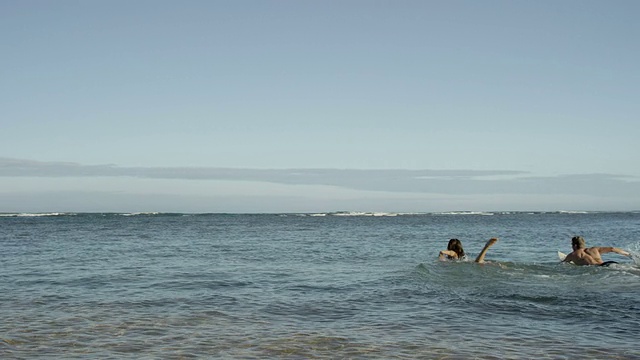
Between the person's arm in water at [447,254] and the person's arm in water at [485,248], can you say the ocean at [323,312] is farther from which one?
the person's arm in water at [447,254]

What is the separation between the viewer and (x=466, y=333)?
1117 cm

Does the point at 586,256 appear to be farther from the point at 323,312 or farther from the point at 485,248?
the point at 323,312

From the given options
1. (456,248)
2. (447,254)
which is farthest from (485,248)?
(456,248)

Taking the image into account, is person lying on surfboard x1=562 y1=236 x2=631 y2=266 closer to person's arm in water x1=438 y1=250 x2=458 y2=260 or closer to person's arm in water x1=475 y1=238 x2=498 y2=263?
person's arm in water x1=475 y1=238 x2=498 y2=263

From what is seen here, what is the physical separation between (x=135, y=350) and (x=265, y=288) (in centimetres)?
790

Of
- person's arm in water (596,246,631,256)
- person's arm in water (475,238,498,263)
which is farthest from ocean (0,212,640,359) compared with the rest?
person's arm in water (596,246,631,256)

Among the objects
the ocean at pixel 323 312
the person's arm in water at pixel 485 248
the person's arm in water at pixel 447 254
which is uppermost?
the person's arm in water at pixel 485 248

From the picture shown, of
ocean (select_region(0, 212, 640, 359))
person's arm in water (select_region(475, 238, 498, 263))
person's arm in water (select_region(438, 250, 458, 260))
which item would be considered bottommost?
ocean (select_region(0, 212, 640, 359))

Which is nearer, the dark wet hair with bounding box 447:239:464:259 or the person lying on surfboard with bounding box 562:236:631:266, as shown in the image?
the person lying on surfboard with bounding box 562:236:631:266

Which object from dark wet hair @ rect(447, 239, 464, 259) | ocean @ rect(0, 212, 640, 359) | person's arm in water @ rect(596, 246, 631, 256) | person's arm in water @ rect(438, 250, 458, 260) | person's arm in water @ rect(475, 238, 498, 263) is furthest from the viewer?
dark wet hair @ rect(447, 239, 464, 259)

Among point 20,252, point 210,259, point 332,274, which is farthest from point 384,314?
point 20,252

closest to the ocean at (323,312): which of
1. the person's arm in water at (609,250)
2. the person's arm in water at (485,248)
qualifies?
the person's arm in water at (485,248)

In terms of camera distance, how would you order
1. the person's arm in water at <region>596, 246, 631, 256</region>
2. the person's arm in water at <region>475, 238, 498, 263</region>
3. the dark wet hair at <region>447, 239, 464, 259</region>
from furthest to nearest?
the dark wet hair at <region>447, 239, 464, 259</region>
the person's arm in water at <region>475, 238, 498, 263</region>
the person's arm in water at <region>596, 246, 631, 256</region>

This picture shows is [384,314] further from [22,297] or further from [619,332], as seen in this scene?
[22,297]
